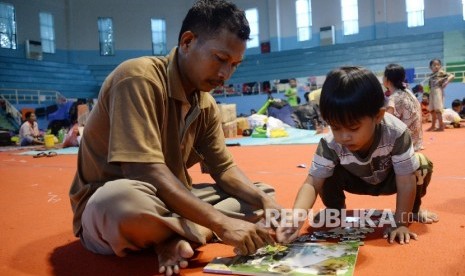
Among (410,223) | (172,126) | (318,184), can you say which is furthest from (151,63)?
(410,223)

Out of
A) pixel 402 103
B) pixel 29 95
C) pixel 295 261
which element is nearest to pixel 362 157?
pixel 295 261

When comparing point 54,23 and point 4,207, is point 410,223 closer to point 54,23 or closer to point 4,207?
point 4,207

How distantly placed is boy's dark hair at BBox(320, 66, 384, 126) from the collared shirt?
529 mm

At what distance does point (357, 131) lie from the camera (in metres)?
1.63

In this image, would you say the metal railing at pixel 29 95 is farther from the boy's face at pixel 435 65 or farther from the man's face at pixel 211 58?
the man's face at pixel 211 58

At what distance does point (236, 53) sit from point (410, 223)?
1.09m

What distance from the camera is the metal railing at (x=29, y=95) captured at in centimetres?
1395

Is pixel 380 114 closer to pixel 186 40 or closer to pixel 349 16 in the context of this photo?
pixel 186 40

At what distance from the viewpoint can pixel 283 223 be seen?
1.67 meters

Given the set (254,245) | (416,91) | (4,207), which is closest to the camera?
(254,245)

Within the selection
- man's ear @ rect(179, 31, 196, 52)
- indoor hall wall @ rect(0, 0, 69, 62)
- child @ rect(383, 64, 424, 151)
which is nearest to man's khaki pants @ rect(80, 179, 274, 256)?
man's ear @ rect(179, 31, 196, 52)

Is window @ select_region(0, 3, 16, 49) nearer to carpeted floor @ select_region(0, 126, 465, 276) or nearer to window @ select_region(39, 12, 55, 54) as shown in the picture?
window @ select_region(39, 12, 55, 54)

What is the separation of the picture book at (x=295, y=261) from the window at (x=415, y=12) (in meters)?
15.8

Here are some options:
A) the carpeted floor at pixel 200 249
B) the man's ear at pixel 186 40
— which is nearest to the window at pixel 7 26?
the carpeted floor at pixel 200 249
